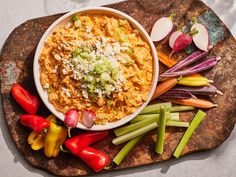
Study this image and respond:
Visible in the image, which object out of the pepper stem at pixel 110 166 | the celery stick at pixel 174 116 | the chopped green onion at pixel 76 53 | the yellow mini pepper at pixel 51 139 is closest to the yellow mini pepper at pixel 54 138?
the yellow mini pepper at pixel 51 139

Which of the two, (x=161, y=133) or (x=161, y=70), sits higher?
(x=161, y=70)

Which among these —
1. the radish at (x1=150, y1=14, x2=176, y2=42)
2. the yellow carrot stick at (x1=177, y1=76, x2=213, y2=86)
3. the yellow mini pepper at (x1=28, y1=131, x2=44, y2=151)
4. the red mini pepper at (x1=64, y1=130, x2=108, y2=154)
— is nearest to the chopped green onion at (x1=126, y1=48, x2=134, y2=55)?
the radish at (x1=150, y1=14, x2=176, y2=42)

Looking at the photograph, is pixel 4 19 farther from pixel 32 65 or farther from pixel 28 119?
pixel 28 119

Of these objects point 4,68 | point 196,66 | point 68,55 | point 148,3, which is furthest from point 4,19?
point 196,66

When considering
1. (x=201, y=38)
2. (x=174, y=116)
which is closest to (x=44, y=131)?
(x=174, y=116)

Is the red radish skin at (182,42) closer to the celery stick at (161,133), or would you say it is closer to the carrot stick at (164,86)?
the carrot stick at (164,86)

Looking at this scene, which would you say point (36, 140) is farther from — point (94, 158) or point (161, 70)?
point (161, 70)
